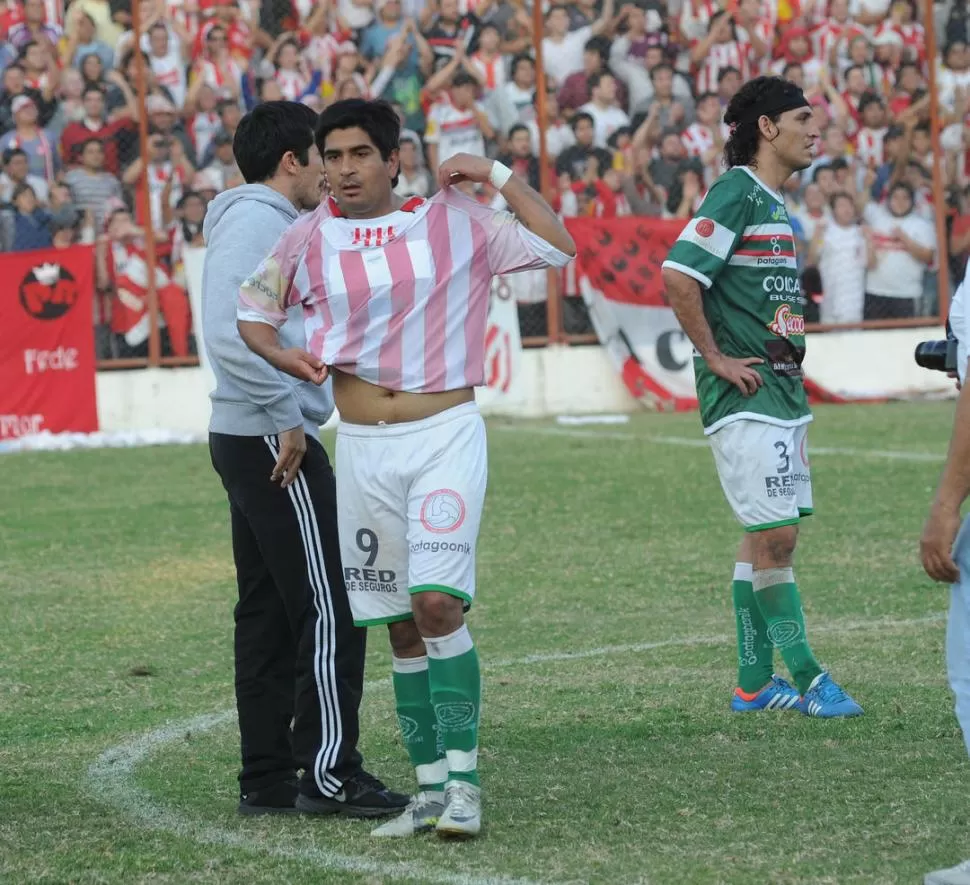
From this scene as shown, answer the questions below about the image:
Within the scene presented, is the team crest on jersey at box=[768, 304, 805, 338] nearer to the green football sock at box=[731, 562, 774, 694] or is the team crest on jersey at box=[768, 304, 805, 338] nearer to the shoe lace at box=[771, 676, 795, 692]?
the green football sock at box=[731, 562, 774, 694]

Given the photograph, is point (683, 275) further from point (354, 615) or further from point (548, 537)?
point (548, 537)

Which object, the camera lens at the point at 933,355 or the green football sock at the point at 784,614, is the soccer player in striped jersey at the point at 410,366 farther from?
the green football sock at the point at 784,614

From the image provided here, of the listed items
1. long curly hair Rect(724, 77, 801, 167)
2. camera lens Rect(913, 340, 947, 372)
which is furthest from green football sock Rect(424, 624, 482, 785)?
long curly hair Rect(724, 77, 801, 167)

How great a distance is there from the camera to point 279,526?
17.3ft

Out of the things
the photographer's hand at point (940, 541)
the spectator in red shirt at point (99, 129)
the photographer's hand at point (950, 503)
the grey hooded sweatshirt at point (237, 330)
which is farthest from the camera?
the spectator in red shirt at point (99, 129)

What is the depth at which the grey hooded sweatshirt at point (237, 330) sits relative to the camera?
517 cm

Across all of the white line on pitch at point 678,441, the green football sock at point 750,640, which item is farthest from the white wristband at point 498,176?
the white line on pitch at point 678,441

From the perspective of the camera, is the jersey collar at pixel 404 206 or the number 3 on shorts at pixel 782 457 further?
the number 3 on shorts at pixel 782 457

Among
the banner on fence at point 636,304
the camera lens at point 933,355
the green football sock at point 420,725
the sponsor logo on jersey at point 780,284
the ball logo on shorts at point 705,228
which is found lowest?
the banner on fence at point 636,304

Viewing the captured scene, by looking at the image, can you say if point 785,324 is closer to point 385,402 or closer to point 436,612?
point 385,402

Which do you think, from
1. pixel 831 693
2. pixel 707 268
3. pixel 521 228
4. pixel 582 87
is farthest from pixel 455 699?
pixel 582 87

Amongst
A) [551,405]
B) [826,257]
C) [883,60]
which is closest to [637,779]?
[551,405]

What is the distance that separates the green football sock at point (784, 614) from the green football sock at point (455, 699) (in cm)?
186

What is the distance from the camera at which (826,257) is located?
20656mm
